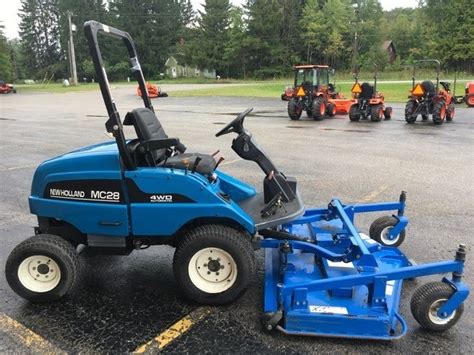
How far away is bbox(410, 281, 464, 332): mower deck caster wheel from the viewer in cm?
276

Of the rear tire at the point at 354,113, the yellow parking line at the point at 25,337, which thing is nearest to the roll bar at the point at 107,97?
the yellow parking line at the point at 25,337

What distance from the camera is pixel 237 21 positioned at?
6178cm

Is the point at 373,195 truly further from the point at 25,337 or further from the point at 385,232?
the point at 25,337

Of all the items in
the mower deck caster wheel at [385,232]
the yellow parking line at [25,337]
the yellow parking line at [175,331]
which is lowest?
the yellow parking line at [25,337]

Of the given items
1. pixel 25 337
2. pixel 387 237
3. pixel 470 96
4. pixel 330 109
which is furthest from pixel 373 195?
pixel 470 96

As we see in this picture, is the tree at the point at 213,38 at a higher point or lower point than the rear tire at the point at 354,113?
higher

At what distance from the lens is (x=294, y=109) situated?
15.8 m

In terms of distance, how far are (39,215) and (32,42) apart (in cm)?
10138

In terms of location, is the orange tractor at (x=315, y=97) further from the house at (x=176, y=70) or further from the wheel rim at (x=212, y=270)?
the house at (x=176, y=70)

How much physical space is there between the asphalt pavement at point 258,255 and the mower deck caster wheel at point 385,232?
0.59 ft

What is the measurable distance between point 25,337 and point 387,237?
3077mm

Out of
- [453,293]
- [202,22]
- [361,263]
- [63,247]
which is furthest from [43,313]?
[202,22]

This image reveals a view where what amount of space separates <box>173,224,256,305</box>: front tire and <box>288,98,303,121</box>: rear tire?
13125 millimetres

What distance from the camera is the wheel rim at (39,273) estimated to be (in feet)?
10.4
